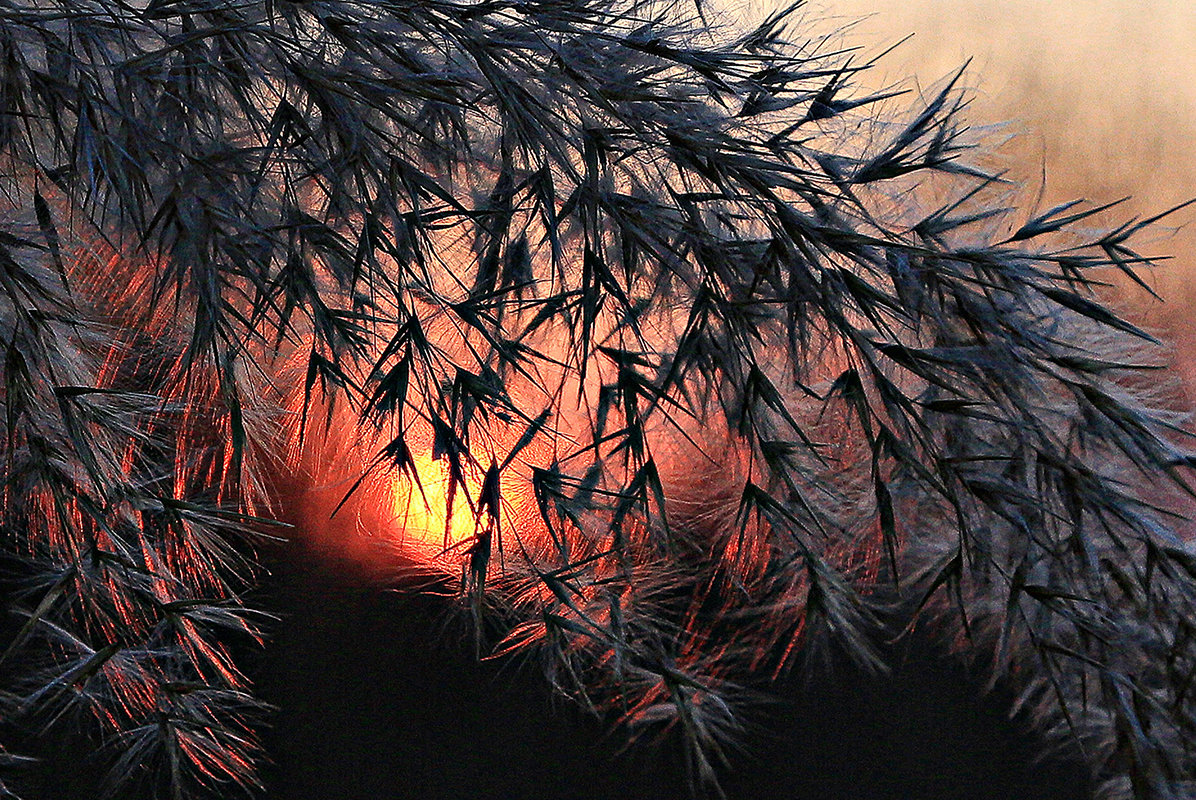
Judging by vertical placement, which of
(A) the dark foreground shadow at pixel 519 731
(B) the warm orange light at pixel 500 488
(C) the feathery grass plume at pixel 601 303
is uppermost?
(C) the feathery grass plume at pixel 601 303

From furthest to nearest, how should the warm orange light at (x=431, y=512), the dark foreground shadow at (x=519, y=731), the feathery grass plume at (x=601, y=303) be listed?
the dark foreground shadow at (x=519, y=731), the warm orange light at (x=431, y=512), the feathery grass plume at (x=601, y=303)

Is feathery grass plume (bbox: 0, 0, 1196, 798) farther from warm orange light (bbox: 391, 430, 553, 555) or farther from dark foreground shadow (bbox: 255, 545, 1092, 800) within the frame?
dark foreground shadow (bbox: 255, 545, 1092, 800)

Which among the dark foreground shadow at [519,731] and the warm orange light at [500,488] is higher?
the warm orange light at [500,488]

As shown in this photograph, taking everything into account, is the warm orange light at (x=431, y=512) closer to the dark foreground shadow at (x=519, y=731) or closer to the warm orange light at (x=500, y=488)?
the warm orange light at (x=500, y=488)

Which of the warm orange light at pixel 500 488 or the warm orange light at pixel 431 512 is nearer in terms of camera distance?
the warm orange light at pixel 500 488

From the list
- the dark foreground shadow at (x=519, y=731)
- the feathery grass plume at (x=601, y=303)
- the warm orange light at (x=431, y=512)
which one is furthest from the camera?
the dark foreground shadow at (x=519, y=731)

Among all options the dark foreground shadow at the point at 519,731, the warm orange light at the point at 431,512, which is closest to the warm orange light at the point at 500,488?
the warm orange light at the point at 431,512

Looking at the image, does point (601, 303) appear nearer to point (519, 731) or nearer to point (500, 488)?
point (500, 488)

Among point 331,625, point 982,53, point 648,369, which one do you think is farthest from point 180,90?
point 982,53

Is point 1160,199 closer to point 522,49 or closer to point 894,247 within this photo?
point 894,247
